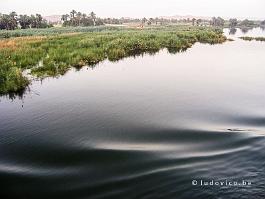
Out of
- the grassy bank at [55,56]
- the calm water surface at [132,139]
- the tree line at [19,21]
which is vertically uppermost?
the tree line at [19,21]

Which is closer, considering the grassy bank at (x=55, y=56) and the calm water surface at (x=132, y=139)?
the calm water surface at (x=132, y=139)

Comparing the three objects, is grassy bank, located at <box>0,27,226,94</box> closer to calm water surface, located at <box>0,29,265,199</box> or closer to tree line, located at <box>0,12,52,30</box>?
calm water surface, located at <box>0,29,265,199</box>

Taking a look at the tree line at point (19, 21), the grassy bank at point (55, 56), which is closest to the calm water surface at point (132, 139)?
the grassy bank at point (55, 56)

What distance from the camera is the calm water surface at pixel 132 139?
895 cm

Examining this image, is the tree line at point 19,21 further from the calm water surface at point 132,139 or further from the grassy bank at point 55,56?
the calm water surface at point 132,139

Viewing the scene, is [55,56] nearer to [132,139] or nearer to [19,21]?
[132,139]

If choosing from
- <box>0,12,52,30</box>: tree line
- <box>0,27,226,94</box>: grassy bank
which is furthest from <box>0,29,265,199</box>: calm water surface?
<box>0,12,52,30</box>: tree line

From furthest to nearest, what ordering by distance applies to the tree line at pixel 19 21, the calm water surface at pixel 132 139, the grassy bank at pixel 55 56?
the tree line at pixel 19 21 → the grassy bank at pixel 55 56 → the calm water surface at pixel 132 139

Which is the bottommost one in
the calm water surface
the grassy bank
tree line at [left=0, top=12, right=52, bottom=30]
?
the calm water surface

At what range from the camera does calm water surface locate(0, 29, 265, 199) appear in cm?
895

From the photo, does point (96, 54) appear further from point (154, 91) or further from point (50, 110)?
point (50, 110)

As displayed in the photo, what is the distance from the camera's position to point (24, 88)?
19.8 metres

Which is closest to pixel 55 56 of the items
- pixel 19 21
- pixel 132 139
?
pixel 132 139

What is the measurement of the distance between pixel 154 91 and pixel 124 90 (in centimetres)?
199
